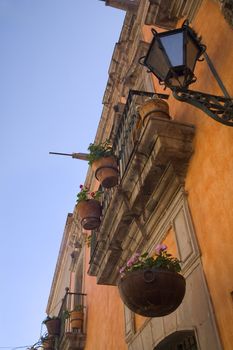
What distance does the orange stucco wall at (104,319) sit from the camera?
5.76m

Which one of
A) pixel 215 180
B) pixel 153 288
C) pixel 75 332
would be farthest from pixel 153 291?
pixel 75 332

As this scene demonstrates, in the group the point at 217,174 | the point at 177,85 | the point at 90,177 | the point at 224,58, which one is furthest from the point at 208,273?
the point at 90,177

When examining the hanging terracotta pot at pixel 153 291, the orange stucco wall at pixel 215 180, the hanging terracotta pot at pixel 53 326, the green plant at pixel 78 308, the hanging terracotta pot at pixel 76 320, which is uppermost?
the hanging terracotta pot at pixel 53 326

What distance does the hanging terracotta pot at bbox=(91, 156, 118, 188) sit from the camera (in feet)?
18.2

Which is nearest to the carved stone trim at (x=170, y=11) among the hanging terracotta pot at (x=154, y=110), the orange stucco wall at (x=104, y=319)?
the hanging terracotta pot at (x=154, y=110)

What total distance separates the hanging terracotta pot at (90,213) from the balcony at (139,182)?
604 mm

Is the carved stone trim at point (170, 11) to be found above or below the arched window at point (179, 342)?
above

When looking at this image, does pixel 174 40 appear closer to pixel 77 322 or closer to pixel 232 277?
pixel 232 277

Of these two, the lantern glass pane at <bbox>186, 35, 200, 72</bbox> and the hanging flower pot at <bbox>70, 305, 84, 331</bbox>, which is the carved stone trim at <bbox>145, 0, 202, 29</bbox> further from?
the hanging flower pot at <bbox>70, 305, 84, 331</bbox>

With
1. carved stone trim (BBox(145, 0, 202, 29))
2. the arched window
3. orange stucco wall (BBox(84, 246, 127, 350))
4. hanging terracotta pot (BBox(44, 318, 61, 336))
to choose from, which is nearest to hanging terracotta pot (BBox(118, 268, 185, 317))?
the arched window

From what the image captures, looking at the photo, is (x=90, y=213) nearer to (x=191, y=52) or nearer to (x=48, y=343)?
(x=191, y=52)

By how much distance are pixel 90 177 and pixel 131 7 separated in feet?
15.1

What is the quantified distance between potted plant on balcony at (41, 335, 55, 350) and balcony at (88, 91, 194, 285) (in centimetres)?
522

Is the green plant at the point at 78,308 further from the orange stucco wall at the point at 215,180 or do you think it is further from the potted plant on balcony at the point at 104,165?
the orange stucco wall at the point at 215,180
